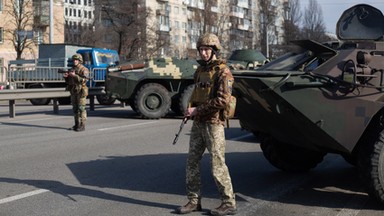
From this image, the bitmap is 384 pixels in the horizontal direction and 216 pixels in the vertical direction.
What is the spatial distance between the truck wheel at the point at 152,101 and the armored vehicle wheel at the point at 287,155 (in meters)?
7.71

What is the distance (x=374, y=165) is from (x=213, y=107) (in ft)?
5.74

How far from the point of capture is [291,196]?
20.3ft

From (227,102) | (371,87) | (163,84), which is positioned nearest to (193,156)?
(227,102)

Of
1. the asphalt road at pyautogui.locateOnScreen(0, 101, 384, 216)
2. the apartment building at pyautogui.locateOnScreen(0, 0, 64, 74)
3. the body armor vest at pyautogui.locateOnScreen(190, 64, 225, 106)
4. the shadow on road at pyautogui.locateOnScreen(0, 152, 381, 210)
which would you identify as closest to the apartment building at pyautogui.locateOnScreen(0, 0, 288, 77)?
the apartment building at pyautogui.locateOnScreen(0, 0, 64, 74)

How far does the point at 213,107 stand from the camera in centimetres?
509

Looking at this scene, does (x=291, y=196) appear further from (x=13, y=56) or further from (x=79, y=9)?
(x=79, y=9)

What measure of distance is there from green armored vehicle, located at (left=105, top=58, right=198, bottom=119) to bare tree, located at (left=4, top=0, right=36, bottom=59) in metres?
26.7

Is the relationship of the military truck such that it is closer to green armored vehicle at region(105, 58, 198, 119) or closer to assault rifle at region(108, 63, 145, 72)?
green armored vehicle at region(105, 58, 198, 119)

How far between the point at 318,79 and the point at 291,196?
1.50 metres

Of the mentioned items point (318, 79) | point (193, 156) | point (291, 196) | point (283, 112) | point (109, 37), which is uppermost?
point (109, 37)

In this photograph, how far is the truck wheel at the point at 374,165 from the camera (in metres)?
5.39

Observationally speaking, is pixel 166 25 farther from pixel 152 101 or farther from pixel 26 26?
pixel 152 101

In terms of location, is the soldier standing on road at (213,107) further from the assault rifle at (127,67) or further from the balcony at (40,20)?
the balcony at (40,20)

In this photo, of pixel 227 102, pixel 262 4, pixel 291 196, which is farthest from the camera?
pixel 262 4
